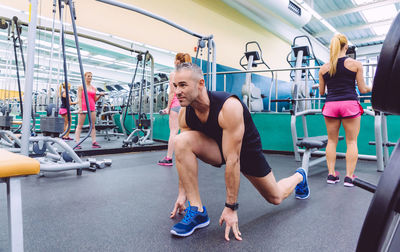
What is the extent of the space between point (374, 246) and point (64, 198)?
1.81 meters

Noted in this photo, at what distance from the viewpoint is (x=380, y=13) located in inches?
309

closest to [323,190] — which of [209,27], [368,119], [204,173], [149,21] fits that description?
[204,173]

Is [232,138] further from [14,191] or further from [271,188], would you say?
[14,191]

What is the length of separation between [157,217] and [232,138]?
0.64 m

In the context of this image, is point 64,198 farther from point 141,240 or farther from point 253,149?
point 253,149

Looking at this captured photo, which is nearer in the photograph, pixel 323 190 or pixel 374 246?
pixel 374 246

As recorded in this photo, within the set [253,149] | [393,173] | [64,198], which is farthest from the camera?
[64,198]

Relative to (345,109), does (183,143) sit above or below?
below

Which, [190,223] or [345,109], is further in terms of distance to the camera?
[345,109]

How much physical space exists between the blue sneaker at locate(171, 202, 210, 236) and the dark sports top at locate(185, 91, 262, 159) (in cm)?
36

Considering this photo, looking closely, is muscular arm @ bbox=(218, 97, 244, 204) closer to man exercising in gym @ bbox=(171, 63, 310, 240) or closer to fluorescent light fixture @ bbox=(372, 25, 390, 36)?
man exercising in gym @ bbox=(171, 63, 310, 240)

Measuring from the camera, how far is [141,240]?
1117 mm

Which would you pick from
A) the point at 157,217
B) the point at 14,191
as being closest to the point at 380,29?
the point at 157,217

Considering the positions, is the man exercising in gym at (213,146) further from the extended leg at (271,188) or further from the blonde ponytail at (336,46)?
the blonde ponytail at (336,46)
